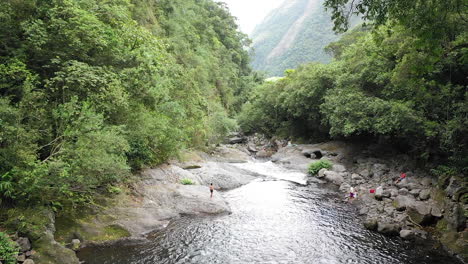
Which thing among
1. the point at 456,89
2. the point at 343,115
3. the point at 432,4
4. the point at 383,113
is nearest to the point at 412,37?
the point at 456,89

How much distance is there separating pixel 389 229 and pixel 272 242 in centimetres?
665

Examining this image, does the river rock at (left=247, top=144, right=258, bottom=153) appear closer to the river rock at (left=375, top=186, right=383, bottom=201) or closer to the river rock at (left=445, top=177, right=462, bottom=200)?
the river rock at (left=375, top=186, right=383, bottom=201)

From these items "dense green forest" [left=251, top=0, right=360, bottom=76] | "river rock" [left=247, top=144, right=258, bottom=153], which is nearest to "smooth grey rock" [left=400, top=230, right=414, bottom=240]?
"river rock" [left=247, top=144, right=258, bottom=153]

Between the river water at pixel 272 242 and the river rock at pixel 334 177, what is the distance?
5829 millimetres

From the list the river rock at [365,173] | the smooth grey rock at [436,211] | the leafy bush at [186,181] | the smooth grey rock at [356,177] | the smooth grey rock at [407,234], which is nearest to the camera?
the smooth grey rock at [407,234]

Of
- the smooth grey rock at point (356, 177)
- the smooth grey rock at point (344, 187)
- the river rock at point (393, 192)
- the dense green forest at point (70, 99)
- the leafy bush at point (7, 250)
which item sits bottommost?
the smooth grey rock at point (344, 187)

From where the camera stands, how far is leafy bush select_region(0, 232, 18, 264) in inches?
356

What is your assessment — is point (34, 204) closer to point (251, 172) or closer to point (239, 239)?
point (239, 239)

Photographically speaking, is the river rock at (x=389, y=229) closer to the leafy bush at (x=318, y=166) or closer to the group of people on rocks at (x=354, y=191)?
the group of people on rocks at (x=354, y=191)

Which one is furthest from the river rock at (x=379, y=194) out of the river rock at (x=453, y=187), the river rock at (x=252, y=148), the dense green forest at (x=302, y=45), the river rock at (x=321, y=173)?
the dense green forest at (x=302, y=45)

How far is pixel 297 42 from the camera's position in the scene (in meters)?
148

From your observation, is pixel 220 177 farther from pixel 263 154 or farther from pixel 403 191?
pixel 263 154

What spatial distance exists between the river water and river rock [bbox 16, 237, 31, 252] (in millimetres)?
2232

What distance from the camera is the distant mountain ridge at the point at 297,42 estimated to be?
133 meters
